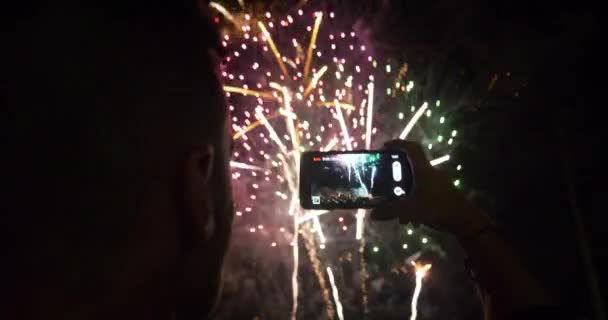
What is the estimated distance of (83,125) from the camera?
1.96ft

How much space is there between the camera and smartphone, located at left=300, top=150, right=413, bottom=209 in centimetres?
150

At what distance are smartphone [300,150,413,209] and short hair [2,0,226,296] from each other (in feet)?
2.90

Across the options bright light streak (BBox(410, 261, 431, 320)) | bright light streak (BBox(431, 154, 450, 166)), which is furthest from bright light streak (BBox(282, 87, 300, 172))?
bright light streak (BBox(410, 261, 431, 320))

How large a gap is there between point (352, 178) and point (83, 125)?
1066 millimetres

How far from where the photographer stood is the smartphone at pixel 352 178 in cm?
150

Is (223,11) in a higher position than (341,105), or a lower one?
higher

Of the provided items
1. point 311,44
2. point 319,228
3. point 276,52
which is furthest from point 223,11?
point 319,228

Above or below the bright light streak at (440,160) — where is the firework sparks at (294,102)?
above

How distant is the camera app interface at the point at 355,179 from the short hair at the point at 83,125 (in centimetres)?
90

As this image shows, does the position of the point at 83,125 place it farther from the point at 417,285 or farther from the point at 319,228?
the point at 417,285

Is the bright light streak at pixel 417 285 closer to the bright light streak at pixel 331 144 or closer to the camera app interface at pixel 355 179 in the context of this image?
the bright light streak at pixel 331 144

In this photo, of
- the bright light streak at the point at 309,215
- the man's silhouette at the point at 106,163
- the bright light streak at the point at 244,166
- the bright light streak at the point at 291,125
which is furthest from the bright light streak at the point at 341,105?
the man's silhouette at the point at 106,163

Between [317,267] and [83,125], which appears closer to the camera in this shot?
[83,125]

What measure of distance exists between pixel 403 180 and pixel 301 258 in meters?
3.54
